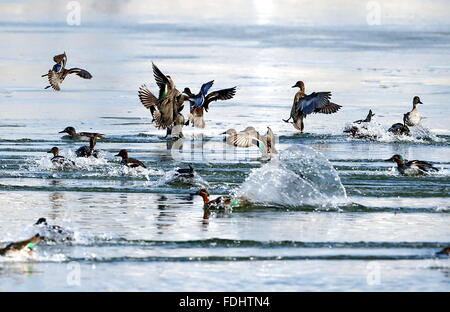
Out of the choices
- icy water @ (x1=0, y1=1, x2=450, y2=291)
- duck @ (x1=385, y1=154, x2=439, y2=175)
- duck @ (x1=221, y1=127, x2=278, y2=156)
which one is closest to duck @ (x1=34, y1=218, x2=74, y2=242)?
icy water @ (x1=0, y1=1, x2=450, y2=291)

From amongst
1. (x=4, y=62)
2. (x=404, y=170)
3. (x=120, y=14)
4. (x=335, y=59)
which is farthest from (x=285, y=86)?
(x=120, y=14)

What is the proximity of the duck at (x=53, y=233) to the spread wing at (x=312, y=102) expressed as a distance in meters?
10.1

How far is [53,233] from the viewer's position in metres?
11.0

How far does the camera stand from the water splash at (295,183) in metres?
13.3

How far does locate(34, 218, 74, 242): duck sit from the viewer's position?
1093 cm

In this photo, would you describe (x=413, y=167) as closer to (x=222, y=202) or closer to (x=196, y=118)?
(x=222, y=202)

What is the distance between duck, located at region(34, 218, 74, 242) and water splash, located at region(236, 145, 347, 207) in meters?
2.84

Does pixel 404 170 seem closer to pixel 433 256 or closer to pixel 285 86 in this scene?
pixel 433 256

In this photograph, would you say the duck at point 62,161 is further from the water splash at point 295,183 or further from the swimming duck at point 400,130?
the swimming duck at point 400,130

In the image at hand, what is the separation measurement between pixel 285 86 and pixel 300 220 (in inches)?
608

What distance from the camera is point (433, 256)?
1073cm

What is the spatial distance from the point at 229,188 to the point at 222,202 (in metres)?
1.93

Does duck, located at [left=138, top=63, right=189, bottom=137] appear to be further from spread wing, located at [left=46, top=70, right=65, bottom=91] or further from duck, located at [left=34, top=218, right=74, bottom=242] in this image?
duck, located at [left=34, top=218, right=74, bottom=242]

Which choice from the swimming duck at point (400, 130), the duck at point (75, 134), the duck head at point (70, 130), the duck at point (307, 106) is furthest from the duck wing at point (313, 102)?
the duck head at point (70, 130)
